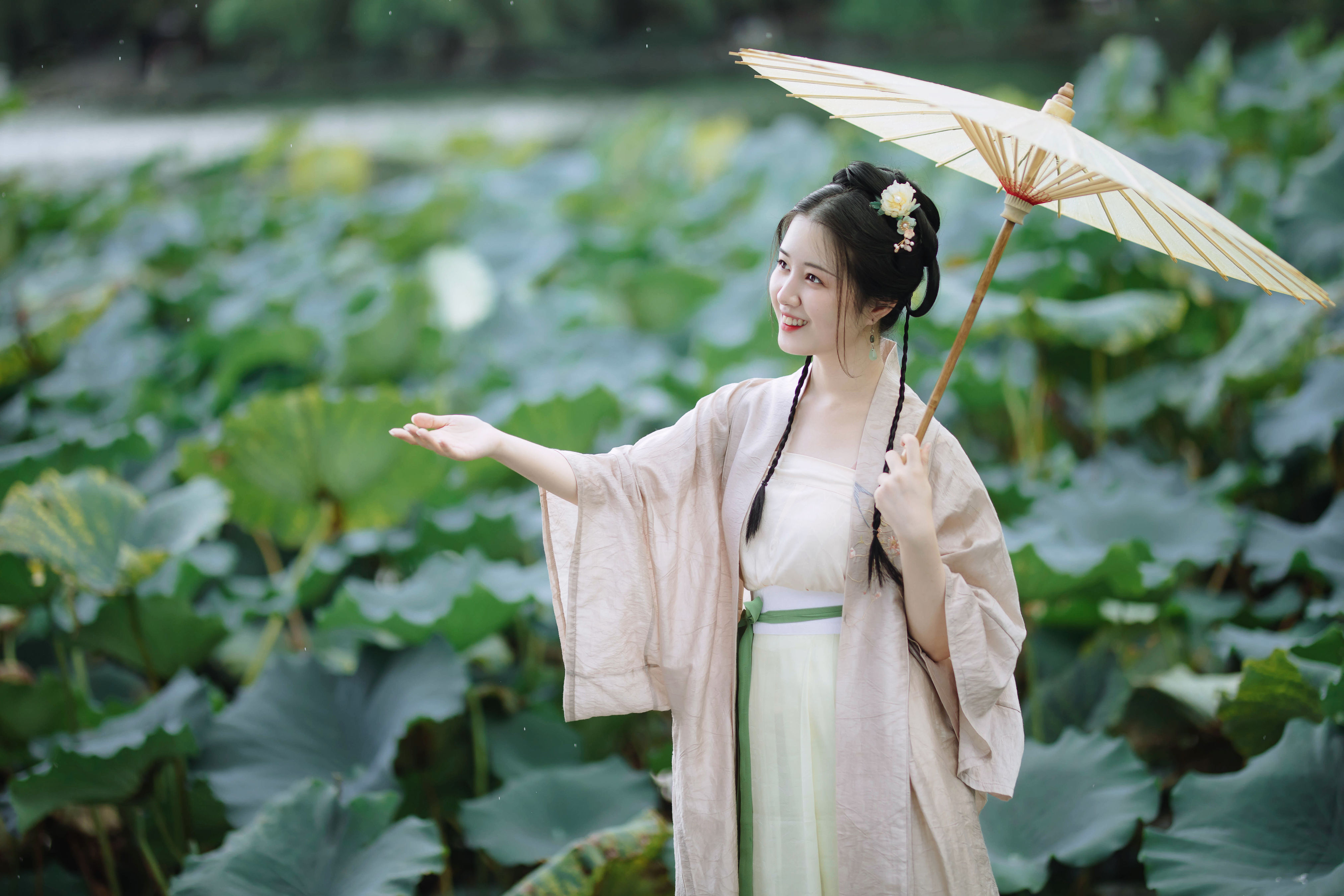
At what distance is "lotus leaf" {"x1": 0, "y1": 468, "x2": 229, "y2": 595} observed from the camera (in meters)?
2.11

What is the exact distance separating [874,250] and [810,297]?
9cm

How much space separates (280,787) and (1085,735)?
1510 mm

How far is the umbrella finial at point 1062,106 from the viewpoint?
1038mm

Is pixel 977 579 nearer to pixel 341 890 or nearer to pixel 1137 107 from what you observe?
pixel 341 890

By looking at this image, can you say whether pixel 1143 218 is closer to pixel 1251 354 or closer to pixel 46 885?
pixel 1251 354

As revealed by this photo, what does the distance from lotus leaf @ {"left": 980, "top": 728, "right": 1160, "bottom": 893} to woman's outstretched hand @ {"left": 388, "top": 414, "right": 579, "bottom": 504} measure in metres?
0.93

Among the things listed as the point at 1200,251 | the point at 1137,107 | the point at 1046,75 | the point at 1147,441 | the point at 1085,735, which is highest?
the point at 1046,75

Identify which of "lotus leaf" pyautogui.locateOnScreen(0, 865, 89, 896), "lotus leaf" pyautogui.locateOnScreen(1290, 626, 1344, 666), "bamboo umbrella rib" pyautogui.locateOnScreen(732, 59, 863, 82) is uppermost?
"bamboo umbrella rib" pyautogui.locateOnScreen(732, 59, 863, 82)

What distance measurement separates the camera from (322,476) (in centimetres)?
262

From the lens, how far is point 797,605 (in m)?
1.23

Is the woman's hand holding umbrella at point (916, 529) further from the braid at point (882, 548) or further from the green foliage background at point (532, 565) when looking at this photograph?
the green foliage background at point (532, 565)

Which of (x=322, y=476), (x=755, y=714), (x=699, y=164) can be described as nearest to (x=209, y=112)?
(x=699, y=164)

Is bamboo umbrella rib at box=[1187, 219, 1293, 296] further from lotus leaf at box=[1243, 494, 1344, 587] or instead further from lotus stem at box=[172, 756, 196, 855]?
lotus stem at box=[172, 756, 196, 855]

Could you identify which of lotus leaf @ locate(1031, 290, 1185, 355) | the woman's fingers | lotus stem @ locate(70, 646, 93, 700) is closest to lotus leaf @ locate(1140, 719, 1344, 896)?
the woman's fingers
